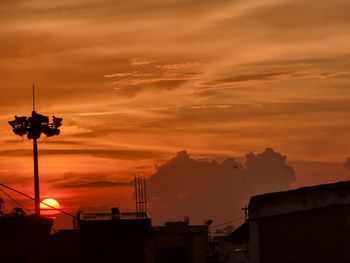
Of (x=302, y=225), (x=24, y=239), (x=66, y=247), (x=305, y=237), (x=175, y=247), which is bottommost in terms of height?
(x=305, y=237)

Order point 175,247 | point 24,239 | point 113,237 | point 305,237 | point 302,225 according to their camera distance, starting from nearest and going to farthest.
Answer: point 305,237
point 302,225
point 24,239
point 175,247
point 113,237

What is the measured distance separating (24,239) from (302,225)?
1634cm

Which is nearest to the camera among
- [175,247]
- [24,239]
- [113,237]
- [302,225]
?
[302,225]

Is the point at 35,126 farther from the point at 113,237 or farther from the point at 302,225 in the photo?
the point at 302,225

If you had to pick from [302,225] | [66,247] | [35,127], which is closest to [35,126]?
[35,127]

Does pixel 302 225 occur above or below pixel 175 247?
below

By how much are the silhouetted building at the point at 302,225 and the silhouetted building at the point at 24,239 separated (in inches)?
521

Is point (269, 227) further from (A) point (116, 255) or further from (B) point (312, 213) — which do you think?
(A) point (116, 255)

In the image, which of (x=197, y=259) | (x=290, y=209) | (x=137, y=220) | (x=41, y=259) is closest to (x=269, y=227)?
(x=290, y=209)

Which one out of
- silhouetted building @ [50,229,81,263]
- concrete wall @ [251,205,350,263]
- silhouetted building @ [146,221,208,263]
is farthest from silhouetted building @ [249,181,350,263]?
silhouetted building @ [50,229,81,263]

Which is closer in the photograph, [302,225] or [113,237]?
[302,225]

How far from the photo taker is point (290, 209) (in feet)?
126

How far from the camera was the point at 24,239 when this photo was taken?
45500mm

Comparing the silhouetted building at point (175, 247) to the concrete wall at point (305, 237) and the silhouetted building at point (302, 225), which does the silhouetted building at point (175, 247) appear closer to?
the silhouetted building at point (302, 225)
